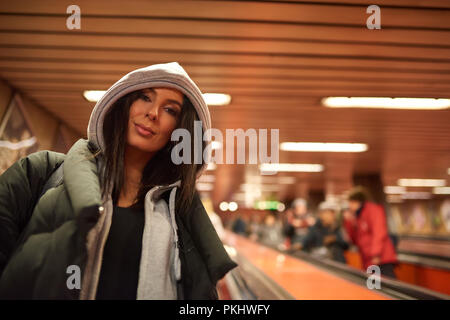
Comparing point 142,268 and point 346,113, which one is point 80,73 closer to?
point 142,268

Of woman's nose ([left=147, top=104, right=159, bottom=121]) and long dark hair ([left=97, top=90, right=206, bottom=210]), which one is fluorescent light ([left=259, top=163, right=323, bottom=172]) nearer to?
long dark hair ([left=97, top=90, right=206, bottom=210])

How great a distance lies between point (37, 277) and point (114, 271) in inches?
6.8

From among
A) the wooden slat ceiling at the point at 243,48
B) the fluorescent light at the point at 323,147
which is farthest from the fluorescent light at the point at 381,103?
the fluorescent light at the point at 323,147

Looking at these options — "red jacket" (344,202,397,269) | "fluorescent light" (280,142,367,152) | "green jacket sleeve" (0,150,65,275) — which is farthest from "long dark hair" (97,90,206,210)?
"fluorescent light" (280,142,367,152)

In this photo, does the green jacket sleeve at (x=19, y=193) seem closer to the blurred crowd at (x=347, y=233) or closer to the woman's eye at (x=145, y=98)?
the woman's eye at (x=145, y=98)

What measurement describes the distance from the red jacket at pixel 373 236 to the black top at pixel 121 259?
4.64 metres

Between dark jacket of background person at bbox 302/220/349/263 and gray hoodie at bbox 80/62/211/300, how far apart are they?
6.08 m

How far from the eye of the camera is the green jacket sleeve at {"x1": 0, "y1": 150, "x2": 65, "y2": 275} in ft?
2.52

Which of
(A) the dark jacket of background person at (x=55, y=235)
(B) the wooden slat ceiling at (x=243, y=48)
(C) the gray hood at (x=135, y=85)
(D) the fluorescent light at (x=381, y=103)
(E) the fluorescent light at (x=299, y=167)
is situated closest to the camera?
(A) the dark jacket of background person at (x=55, y=235)

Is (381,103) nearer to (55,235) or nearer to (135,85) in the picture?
(135,85)

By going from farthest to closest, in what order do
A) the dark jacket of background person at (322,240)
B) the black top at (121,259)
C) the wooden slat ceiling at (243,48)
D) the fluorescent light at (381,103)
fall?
the dark jacket of background person at (322,240) < the fluorescent light at (381,103) < the wooden slat ceiling at (243,48) < the black top at (121,259)

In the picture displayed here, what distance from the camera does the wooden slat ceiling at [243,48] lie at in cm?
220

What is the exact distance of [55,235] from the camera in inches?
28.9
